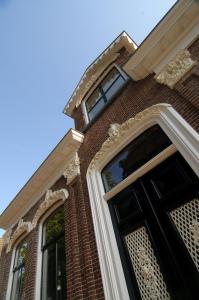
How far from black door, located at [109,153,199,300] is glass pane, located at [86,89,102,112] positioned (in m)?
4.96

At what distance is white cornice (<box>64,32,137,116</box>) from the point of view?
841 centimetres

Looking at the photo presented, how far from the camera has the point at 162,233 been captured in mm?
3584

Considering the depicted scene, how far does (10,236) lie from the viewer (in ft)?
31.0

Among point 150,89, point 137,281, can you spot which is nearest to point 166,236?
point 137,281

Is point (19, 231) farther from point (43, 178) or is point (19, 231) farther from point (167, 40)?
point (167, 40)

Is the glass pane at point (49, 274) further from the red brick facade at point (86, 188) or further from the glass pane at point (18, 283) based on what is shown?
the glass pane at point (18, 283)

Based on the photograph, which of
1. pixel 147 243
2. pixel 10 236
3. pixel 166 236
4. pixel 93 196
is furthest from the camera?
pixel 10 236

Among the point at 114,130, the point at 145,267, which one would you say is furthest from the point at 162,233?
the point at 114,130

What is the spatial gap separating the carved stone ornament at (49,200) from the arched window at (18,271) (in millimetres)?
1665

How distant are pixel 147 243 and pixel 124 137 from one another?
268cm

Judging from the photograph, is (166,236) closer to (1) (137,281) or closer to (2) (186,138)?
(1) (137,281)

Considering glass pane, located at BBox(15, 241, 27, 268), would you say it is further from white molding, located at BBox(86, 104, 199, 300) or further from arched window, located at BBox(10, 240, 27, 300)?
white molding, located at BBox(86, 104, 199, 300)

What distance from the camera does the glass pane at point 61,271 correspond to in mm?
5318

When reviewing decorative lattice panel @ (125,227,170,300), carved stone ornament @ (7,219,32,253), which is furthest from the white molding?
carved stone ornament @ (7,219,32,253)
